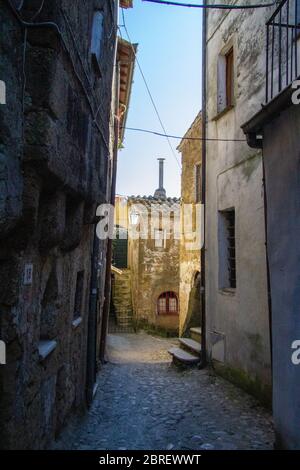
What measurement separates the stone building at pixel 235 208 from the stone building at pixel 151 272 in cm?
1033

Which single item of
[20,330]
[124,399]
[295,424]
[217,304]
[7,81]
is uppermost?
[7,81]

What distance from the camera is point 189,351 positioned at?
9000 mm

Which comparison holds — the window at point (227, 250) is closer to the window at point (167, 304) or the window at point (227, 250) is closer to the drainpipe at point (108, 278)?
the drainpipe at point (108, 278)

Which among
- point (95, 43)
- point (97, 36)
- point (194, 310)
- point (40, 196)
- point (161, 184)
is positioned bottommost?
point (194, 310)

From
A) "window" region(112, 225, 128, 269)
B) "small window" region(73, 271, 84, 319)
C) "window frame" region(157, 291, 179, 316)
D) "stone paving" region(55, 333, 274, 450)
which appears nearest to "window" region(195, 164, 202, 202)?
"stone paving" region(55, 333, 274, 450)

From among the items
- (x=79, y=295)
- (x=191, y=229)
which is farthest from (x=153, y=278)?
(x=79, y=295)

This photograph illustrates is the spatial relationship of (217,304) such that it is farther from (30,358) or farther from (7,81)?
(7,81)

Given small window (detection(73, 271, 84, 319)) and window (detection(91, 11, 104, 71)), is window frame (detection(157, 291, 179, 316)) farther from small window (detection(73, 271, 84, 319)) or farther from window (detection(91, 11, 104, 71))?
window (detection(91, 11, 104, 71))

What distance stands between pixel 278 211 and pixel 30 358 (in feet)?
9.09

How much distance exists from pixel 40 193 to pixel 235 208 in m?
4.62

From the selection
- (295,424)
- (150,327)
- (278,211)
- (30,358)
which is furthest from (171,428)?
(150,327)

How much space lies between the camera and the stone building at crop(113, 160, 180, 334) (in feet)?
59.8

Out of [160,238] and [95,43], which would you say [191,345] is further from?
[160,238]
